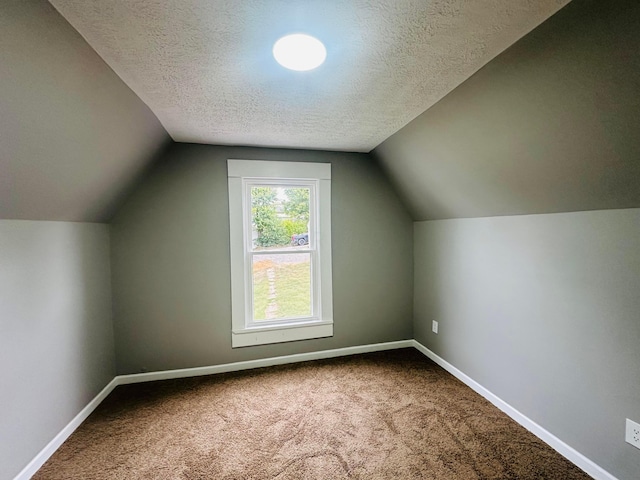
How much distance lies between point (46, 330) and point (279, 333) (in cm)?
177

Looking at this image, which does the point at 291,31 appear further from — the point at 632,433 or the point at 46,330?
the point at 632,433

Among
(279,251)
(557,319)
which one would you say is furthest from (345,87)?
(557,319)

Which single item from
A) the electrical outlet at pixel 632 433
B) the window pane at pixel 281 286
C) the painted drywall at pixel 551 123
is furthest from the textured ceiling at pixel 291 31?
the electrical outlet at pixel 632 433

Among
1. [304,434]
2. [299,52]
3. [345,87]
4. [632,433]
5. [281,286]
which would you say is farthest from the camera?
[281,286]

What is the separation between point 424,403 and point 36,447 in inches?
99.4

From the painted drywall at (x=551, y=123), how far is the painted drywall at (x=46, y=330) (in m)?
2.61

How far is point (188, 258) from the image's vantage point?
2.75m

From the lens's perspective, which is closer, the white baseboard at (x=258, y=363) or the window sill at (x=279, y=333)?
the white baseboard at (x=258, y=363)

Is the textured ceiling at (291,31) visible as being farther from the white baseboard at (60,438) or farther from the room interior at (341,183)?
the white baseboard at (60,438)

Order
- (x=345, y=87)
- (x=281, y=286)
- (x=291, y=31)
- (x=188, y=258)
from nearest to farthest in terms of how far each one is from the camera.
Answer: (x=291, y=31)
(x=345, y=87)
(x=188, y=258)
(x=281, y=286)

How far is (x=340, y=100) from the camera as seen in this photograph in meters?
1.84

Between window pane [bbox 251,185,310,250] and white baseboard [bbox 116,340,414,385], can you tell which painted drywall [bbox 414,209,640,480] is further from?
window pane [bbox 251,185,310,250]

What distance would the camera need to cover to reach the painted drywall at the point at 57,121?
103 centimetres

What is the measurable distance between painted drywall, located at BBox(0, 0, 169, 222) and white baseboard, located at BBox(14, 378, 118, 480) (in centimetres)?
138
